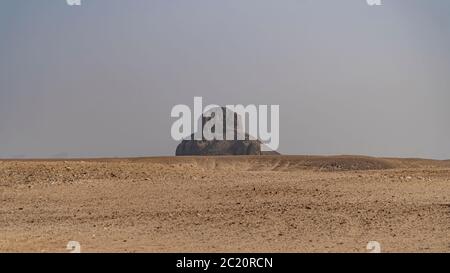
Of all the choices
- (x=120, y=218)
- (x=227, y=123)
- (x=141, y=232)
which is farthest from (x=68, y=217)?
(x=227, y=123)

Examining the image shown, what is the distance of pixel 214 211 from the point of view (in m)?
14.9

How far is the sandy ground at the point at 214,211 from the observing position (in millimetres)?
11602

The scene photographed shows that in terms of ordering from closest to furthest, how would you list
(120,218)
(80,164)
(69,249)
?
(69,249)
(120,218)
(80,164)

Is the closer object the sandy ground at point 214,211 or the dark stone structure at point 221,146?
the sandy ground at point 214,211

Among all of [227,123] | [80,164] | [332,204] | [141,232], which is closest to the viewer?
[141,232]

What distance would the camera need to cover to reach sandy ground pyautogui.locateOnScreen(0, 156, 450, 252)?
457 inches

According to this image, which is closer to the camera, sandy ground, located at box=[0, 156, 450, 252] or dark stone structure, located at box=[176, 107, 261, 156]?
sandy ground, located at box=[0, 156, 450, 252]

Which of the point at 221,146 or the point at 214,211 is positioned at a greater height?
the point at 214,211

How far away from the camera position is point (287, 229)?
12852 millimetres

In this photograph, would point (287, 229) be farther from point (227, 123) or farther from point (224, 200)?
point (227, 123)

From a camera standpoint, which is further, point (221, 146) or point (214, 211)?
point (221, 146)

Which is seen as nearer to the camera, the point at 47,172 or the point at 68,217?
the point at 68,217
